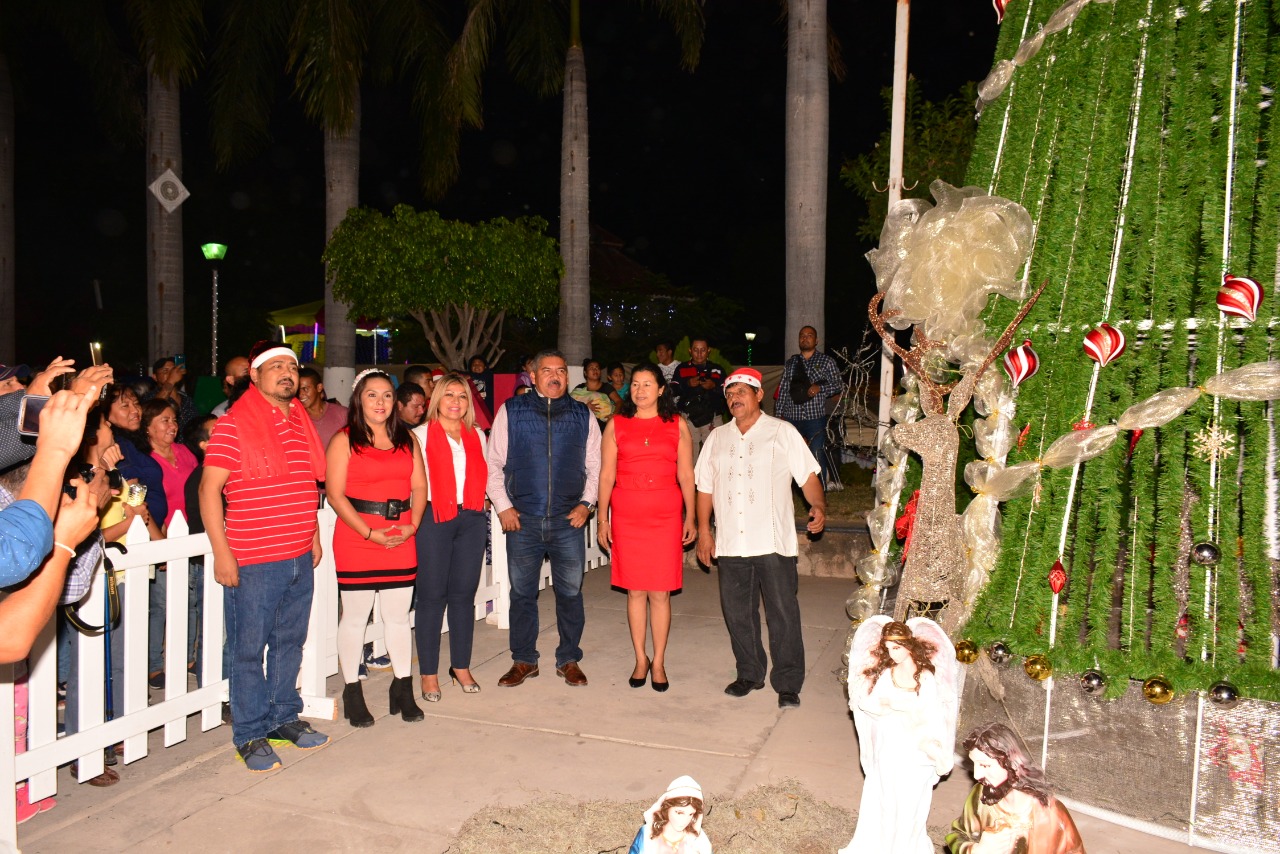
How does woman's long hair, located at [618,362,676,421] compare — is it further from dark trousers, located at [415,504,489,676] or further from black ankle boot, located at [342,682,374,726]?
black ankle boot, located at [342,682,374,726]

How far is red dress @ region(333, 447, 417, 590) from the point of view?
495 cm

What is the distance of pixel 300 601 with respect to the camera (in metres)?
4.69

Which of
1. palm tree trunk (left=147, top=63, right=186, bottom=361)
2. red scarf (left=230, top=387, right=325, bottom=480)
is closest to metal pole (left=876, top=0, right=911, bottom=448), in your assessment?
red scarf (left=230, top=387, right=325, bottom=480)

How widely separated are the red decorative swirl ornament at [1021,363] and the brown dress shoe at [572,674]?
3.05 metres

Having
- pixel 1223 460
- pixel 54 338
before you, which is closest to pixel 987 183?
pixel 1223 460

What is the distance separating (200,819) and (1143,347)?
4.53 metres

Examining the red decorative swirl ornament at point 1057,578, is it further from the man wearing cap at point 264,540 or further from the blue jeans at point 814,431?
the blue jeans at point 814,431

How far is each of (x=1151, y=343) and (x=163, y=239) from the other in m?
13.9

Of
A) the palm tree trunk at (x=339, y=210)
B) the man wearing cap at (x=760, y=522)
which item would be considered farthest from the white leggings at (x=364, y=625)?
the palm tree trunk at (x=339, y=210)

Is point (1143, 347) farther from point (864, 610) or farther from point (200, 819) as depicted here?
point (200, 819)

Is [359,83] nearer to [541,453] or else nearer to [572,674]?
[541,453]

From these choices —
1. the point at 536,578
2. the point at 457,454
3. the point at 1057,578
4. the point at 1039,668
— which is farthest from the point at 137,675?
the point at 1057,578

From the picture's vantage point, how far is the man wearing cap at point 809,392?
31.4 feet

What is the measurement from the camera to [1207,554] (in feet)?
12.4
